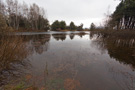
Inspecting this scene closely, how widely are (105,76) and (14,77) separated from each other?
11.7 ft

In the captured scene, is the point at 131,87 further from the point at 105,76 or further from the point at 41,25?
the point at 41,25

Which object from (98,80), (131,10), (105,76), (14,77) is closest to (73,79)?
(98,80)

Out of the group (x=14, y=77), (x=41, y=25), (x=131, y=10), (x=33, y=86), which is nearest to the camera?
(x=33, y=86)

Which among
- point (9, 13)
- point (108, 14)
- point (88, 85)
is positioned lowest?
point (88, 85)

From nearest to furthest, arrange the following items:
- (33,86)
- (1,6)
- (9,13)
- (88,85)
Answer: (33,86)
(88,85)
(1,6)
(9,13)

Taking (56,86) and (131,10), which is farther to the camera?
(131,10)

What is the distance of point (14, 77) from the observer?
2.26 m

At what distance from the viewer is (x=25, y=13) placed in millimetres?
32000

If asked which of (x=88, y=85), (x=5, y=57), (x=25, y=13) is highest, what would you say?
(x=25, y=13)

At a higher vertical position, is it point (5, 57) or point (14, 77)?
point (5, 57)

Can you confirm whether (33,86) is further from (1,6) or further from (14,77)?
(1,6)

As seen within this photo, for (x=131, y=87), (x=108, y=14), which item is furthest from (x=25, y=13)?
(x=131, y=87)

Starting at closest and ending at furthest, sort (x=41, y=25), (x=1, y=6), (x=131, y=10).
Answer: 1. (x=131, y=10)
2. (x=1, y=6)
3. (x=41, y=25)

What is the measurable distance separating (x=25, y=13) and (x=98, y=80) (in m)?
41.9
